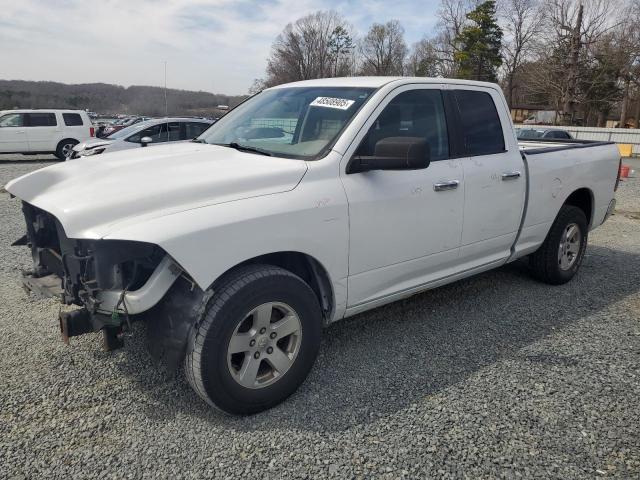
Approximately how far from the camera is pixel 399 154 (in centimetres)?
287

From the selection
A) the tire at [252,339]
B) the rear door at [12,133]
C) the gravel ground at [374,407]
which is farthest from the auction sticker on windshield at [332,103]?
the rear door at [12,133]

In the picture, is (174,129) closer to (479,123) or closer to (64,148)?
(64,148)

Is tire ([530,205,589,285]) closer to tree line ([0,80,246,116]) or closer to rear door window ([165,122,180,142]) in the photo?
rear door window ([165,122,180,142])

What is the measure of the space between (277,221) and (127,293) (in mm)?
846

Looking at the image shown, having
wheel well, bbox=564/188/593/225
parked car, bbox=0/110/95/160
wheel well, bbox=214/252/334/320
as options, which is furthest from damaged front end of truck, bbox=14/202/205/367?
parked car, bbox=0/110/95/160

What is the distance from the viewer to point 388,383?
3186mm

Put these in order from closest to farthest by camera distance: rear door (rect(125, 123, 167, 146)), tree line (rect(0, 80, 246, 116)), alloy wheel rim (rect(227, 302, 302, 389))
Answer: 1. alloy wheel rim (rect(227, 302, 302, 389))
2. rear door (rect(125, 123, 167, 146))
3. tree line (rect(0, 80, 246, 116))

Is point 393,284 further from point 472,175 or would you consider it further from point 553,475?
point 553,475

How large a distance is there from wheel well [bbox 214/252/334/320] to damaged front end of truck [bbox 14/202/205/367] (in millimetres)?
586

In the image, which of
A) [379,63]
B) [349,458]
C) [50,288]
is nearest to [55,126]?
[50,288]

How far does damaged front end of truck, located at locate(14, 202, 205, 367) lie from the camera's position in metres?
2.47

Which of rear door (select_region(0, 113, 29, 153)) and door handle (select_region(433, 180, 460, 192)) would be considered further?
rear door (select_region(0, 113, 29, 153))

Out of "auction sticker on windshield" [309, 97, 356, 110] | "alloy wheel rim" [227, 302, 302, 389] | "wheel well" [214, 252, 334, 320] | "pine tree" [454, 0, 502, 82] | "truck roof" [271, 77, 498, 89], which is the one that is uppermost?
"pine tree" [454, 0, 502, 82]

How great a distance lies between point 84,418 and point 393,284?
2.06 meters
